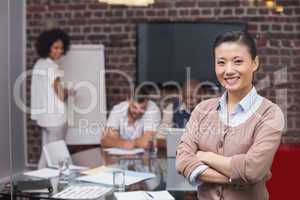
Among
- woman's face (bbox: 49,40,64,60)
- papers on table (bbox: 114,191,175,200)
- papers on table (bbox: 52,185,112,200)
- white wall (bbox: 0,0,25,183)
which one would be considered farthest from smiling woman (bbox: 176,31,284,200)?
woman's face (bbox: 49,40,64,60)

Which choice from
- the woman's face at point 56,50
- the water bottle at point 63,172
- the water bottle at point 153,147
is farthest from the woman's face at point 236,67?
the woman's face at point 56,50

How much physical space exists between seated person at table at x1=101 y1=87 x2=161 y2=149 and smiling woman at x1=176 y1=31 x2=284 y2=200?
209 cm

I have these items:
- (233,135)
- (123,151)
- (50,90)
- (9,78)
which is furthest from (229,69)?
(50,90)

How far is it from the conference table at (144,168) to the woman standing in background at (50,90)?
109cm

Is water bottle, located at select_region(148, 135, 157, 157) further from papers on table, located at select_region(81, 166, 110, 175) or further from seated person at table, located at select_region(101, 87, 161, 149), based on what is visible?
papers on table, located at select_region(81, 166, 110, 175)

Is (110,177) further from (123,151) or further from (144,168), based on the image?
(123,151)

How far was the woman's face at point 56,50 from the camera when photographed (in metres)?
5.03

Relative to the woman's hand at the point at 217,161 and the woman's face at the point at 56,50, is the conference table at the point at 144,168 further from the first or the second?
the woman's face at the point at 56,50

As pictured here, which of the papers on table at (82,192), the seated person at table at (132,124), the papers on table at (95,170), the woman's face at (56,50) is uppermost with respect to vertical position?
the woman's face at (56,50)

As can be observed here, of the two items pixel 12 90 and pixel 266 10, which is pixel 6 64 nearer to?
pixel 12 90

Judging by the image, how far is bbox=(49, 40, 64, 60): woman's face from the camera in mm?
5027

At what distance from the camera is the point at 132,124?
14.2ft

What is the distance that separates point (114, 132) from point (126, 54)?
4.44 feet

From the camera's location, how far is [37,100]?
16.1 feet
